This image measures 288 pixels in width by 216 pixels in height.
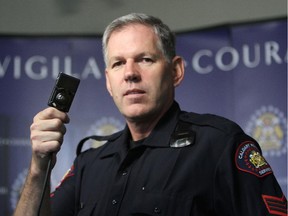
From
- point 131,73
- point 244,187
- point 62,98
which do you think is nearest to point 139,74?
point 131,73

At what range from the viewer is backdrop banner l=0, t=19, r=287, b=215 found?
2584mm

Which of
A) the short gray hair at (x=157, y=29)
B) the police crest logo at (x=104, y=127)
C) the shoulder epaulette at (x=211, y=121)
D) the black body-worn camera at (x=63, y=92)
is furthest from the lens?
the police crest logo at (x=104, y=127)

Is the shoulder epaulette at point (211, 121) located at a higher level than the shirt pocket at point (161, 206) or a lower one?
higher

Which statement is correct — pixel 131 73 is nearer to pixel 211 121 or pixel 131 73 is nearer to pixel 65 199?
pixel 211 121

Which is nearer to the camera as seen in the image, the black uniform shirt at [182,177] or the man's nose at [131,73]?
the black uniform shirt at [182,177]

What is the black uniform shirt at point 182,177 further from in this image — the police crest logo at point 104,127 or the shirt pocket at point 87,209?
the police crest logo at point 104,127

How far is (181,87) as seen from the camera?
273 centimetres

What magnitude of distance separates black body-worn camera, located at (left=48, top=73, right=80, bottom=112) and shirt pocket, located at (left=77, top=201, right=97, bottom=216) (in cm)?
31

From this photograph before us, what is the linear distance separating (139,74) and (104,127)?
1.35 meters

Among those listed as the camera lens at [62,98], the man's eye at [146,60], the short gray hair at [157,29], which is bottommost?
the camera lens at [62,98]

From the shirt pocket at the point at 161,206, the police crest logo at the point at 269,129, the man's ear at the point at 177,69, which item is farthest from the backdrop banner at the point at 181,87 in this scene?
the shirt pocket at the point at 161,206

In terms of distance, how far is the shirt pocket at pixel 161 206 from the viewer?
1.28 m

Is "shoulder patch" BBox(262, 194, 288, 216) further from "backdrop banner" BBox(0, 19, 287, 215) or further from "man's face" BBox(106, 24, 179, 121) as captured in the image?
"backdrop banner" BBox(0, 19, 287, 215)

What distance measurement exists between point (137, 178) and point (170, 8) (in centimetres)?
173
